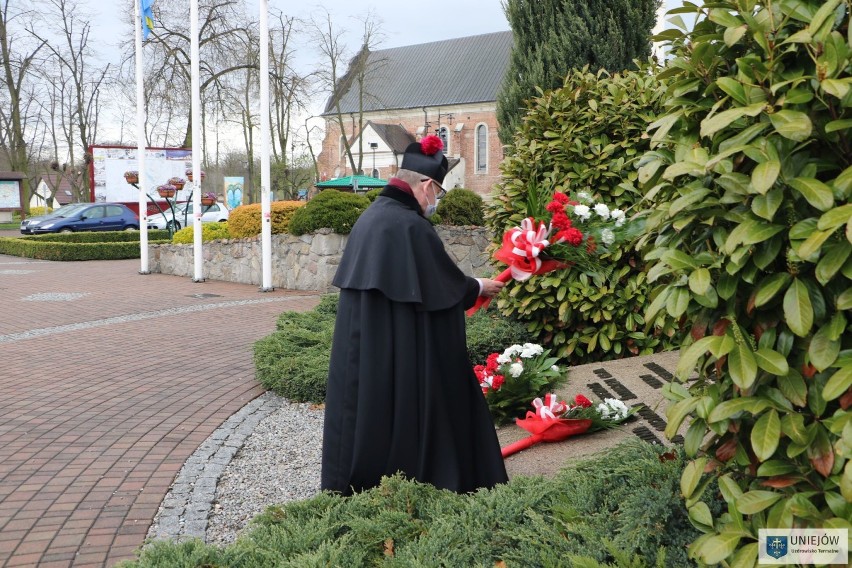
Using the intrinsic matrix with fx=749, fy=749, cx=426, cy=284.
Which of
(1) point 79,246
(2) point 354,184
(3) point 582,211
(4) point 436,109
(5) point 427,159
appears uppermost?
(4) point 436,109

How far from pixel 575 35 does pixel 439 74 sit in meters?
55.9

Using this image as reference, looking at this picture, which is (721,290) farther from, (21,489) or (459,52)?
(459,52)

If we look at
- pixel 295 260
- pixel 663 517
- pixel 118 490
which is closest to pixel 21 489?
pixel 118 490

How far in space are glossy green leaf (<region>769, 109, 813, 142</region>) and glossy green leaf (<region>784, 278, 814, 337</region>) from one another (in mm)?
319

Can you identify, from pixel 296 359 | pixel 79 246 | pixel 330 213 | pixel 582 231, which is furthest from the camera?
pixel 79 246

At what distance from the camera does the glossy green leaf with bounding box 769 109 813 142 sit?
1.54 meters

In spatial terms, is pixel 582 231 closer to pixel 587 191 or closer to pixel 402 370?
pixel 587 191

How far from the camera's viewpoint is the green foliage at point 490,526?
7.64ft

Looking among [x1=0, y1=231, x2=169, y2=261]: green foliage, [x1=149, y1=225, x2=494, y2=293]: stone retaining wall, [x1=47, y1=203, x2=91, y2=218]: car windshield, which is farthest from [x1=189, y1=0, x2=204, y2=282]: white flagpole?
[x1=47, y1=203, x2=91, y2=218]: car windshield

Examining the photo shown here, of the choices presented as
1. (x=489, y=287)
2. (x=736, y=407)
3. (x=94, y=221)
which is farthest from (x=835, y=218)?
(x=94, y=221)

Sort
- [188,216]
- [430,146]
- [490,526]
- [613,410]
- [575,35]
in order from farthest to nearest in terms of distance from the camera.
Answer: [188,216], [575,35], [613,410], [430,146], [490,526]

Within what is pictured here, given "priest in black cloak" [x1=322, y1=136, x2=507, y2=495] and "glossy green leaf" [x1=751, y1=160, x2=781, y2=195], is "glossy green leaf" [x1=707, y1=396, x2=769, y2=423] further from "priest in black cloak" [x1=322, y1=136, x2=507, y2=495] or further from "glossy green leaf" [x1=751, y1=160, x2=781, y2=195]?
"priest in black cloak" [x1=322, y1=136, x2=507, y2=495]

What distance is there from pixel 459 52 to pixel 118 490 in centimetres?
6278

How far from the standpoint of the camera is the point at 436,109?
2395 inches
